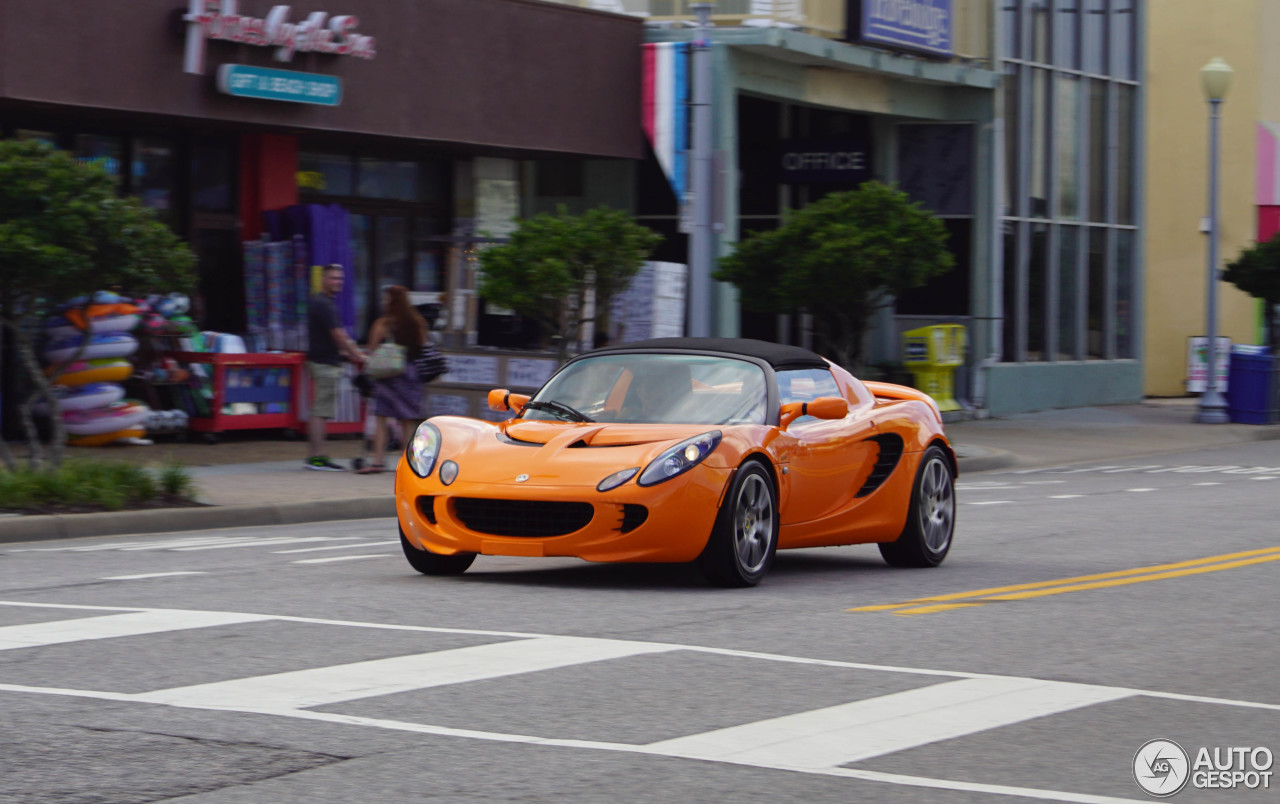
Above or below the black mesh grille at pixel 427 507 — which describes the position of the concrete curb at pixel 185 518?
below

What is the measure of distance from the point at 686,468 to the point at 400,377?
26.7 ft

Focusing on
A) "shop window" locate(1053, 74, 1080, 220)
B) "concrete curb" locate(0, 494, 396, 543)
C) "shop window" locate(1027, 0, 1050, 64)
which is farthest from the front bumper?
"shop window" locate(1053, 74, 1080, 220)

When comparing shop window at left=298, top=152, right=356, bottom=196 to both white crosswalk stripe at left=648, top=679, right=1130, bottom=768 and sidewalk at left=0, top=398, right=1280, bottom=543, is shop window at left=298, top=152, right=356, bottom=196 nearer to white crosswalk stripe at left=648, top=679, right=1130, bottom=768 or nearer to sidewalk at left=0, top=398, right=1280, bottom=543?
sidewalk at left=0, top=398, right=1280, bottom=543

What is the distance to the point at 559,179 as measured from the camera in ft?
88.3

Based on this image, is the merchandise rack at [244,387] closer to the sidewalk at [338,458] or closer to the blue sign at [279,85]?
the sidewalk at [338,458]

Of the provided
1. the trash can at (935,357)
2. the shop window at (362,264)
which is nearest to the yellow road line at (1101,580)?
the shop window at (362,264)

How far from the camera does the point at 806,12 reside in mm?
24297

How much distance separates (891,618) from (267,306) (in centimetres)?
1396

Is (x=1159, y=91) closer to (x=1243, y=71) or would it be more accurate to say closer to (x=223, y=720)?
(x=1243, y=71)

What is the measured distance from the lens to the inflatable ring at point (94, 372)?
60.4 feet

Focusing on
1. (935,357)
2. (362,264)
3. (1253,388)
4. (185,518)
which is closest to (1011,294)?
(935,357)

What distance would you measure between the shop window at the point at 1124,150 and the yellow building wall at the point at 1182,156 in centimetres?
387

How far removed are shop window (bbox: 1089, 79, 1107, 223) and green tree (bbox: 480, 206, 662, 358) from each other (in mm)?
15747

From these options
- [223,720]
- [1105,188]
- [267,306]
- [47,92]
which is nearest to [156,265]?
[47,92]
